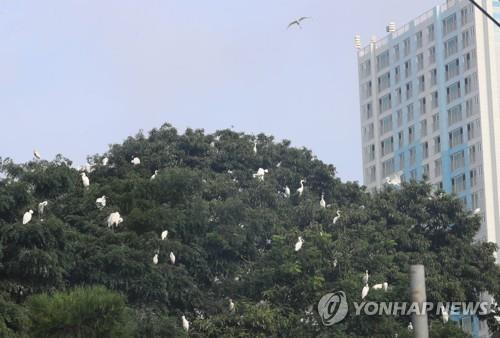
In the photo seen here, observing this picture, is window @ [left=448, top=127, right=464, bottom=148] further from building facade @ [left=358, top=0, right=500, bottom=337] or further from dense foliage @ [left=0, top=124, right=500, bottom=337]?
dense foliage @ [left=0, top=124, right=500, bottom=337]

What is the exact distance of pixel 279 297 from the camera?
4544cm

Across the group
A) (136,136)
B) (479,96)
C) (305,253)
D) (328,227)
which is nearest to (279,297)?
(305,253)

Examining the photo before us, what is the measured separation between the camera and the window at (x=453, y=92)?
10100cm

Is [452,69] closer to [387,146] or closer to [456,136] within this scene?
[456,136]

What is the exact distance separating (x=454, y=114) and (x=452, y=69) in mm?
3078

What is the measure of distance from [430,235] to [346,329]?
10.8 metres

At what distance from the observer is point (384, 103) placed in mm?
109312

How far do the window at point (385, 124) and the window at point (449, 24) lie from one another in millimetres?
9325

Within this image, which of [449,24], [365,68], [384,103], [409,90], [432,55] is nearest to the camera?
[449,24]

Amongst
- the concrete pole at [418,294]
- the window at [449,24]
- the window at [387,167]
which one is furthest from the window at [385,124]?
the concrete pole at [418,294]

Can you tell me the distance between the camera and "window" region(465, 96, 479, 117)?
9862cm

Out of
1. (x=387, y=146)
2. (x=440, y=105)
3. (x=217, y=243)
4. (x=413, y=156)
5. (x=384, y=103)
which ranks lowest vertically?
(x=217, y=243)

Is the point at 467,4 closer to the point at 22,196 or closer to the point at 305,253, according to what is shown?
the point at 305,253

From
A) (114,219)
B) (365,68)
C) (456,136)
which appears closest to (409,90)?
(365,68)
